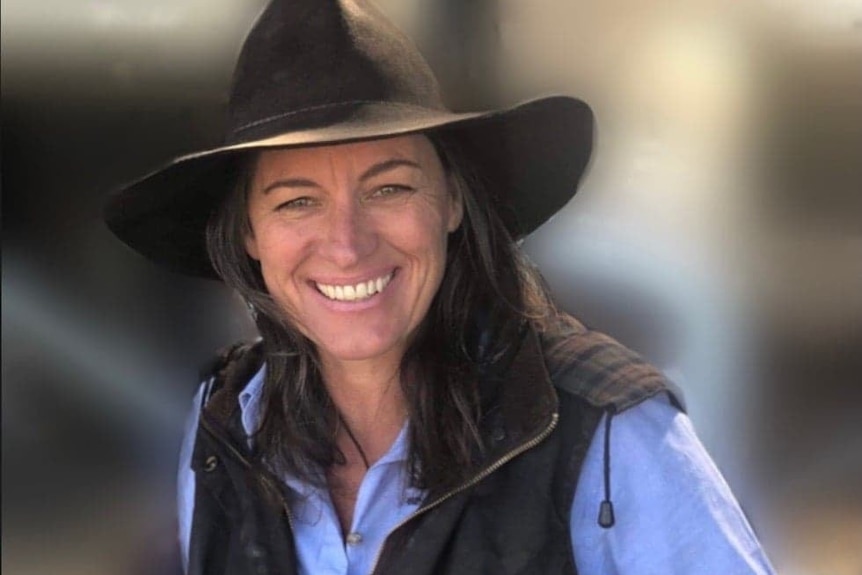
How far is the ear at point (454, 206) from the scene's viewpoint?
4.08ft

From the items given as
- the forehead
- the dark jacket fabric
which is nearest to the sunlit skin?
the forehead

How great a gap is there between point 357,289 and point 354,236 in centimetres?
7

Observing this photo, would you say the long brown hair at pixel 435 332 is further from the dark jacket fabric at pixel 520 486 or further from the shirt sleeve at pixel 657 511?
the shirt sleeve at pixel 657 511

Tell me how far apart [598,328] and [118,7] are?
34.4 inches

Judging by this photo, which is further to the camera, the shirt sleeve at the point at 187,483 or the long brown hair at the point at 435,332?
the shirt sleeve at the point at 187,483

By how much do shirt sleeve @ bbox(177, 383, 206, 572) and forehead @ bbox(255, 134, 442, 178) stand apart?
438mm

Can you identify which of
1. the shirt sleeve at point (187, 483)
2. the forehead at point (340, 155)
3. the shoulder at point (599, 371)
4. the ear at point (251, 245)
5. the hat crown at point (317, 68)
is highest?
the hat crown at point (317, 68)

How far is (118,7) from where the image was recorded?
54.6 inches

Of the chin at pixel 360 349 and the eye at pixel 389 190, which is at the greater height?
the eye at pixel 389 190

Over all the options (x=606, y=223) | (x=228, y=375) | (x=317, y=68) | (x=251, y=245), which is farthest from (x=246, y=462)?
(x=606, y=223)

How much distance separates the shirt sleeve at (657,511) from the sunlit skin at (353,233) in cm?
A: 30

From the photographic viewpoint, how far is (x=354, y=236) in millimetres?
1127

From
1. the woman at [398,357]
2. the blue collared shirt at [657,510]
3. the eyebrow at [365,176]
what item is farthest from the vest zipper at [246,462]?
the eyebrow at [365,176]

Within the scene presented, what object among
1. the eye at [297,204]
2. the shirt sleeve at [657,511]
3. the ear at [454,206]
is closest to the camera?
the shirt sleeve at [657,511]
